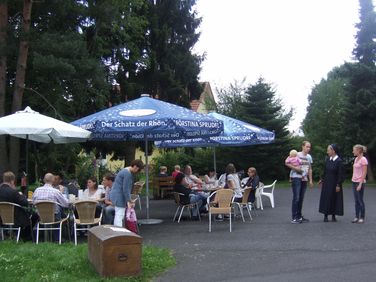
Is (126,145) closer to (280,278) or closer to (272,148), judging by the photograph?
(272,148)

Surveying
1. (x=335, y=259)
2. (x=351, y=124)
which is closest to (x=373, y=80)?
(x=351, y=124)

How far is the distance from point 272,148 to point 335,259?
22602 mm

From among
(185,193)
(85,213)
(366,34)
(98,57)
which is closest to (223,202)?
(185,193)

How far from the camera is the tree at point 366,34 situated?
27.8 metres

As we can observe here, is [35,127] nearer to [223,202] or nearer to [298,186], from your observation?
[223,202]

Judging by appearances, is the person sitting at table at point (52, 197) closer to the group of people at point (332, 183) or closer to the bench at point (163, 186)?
the group of people at point (332, 183)

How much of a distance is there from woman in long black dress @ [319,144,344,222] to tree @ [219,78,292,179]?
1775 centimetres

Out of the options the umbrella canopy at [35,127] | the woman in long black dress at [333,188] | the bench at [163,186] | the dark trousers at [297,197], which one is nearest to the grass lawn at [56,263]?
the umbrella canopy at [35,127]

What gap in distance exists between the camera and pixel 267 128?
99.5 feet

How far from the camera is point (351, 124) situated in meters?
27.7

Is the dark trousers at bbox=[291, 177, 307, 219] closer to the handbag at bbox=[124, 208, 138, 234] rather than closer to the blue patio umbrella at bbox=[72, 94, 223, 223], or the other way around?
the blue patio umbrella at bbox=[72, 94, 223, 223]

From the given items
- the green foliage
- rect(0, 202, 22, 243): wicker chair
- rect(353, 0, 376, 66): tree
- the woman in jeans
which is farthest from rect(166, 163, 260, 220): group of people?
rect(353, 0, 376, 66): tree

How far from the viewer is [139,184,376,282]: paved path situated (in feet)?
22.6

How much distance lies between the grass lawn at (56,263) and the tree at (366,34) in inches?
886
